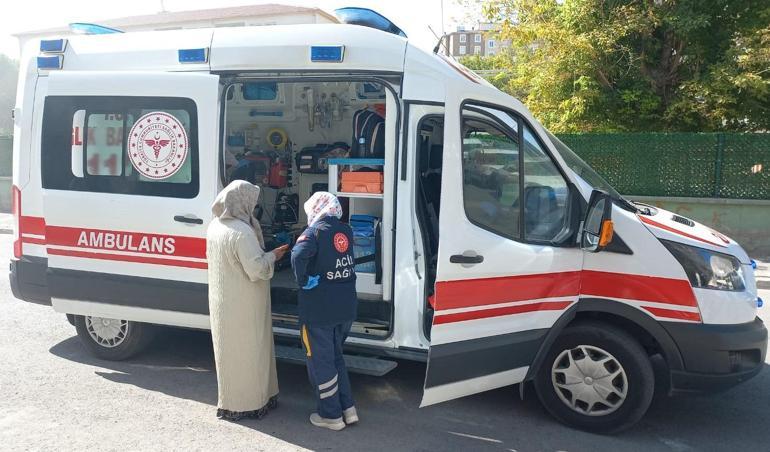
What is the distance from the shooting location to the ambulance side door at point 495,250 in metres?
3.81

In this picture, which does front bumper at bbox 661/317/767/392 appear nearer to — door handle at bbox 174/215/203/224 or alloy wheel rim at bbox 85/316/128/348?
door handle at bbox 174/215/203/224

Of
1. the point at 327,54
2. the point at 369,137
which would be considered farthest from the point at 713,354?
the point at 369,137

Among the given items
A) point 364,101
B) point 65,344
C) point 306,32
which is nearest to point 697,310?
point 306,32

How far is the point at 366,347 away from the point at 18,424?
91.1 inches

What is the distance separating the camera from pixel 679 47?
11.5 m

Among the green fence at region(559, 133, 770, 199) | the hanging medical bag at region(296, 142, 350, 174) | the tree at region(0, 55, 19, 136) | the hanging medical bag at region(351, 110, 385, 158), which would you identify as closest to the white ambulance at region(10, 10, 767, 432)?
the hanging medical bag at region(351, 110, 385, 158)

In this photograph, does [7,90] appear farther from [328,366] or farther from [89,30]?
[328,366]

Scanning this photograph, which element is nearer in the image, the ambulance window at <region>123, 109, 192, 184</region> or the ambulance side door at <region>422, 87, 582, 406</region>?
the ambulance side door at <region>422, 87, 582, 406</region>

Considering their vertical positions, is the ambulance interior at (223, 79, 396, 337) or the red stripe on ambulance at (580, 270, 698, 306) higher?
the ambulance interior at (223, 79, 396, 337)

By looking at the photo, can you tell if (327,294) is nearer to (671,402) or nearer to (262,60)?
(262,60)

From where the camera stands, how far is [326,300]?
3867 millimetres

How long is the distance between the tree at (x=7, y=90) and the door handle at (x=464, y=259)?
36473 mm

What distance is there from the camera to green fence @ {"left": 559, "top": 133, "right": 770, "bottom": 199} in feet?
33.8

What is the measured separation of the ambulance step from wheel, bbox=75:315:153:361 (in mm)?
1364
